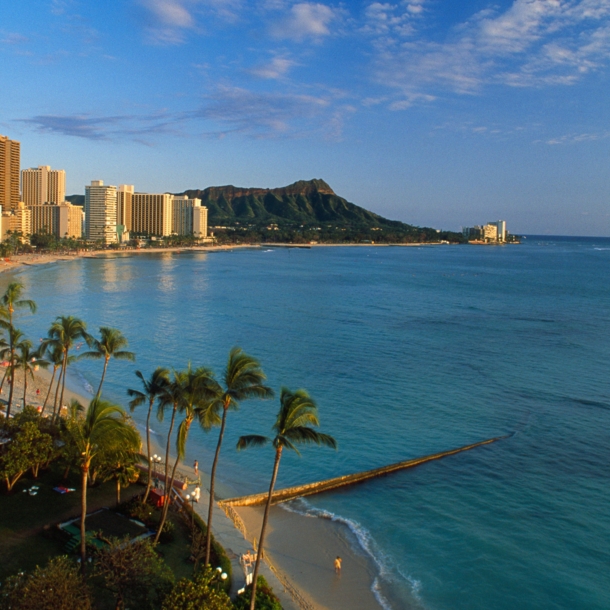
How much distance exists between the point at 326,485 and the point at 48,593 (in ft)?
40.3

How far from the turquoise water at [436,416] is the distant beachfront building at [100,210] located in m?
127

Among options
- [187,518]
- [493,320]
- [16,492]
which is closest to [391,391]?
[187,518]

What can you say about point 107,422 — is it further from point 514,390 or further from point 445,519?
point 514,390

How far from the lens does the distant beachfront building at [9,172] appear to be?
565ft

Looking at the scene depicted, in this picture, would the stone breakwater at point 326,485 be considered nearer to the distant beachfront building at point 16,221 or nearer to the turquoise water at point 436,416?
the turquoise water at point 436,416

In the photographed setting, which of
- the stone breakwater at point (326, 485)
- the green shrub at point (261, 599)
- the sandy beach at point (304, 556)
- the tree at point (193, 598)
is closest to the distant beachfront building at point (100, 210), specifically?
the stone breakwater at point (326, 485)

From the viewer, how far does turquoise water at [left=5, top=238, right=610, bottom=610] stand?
674 inches

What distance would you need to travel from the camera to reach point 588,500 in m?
20.7

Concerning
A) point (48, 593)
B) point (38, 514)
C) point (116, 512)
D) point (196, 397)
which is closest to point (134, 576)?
point (48, 593)

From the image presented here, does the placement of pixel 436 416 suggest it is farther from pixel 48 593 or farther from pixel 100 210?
pixel 100 210

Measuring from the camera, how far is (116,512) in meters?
16.6

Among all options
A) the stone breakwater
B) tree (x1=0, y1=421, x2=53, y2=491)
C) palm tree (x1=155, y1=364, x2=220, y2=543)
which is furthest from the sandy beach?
tree (x1=0, y1=421, x2=53, y2=491)

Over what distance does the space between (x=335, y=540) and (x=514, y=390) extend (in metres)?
19.7

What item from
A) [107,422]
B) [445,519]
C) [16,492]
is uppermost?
[107,422]
